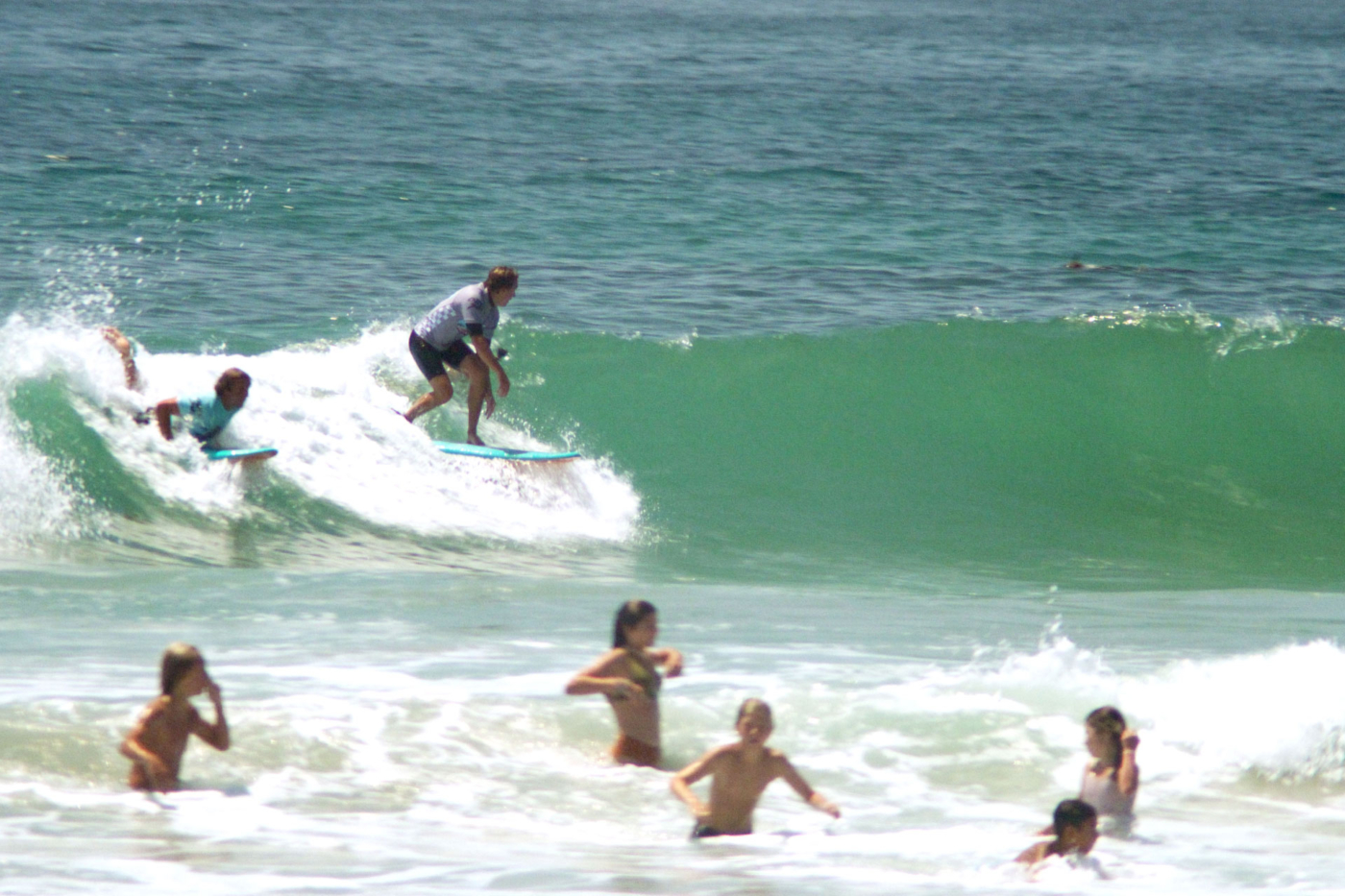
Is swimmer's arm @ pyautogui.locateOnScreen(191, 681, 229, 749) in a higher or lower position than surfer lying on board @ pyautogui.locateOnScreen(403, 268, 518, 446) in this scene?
lower

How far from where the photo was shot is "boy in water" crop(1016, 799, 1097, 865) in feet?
17.4

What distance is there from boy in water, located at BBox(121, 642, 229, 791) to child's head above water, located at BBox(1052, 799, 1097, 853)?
10.2 feet

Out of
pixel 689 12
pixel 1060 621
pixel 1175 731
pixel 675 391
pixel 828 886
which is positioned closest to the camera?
pixel 828 886

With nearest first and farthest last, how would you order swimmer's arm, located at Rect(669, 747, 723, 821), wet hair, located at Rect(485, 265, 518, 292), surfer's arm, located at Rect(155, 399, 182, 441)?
swimmer's arm, located at Rect(669, 747, 723, 821) < surfer's arm, located at Rect(155, 399, 182, 441) < wet hair, located at Rect(485, 265, 518, 292)

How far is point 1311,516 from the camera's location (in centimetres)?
1312

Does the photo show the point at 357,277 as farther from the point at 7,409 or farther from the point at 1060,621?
the point at 1060,621

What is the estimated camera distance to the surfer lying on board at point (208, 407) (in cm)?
1002

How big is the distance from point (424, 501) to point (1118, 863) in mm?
6795

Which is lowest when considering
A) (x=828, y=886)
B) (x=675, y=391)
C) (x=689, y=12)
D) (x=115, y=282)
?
(x=828, y=886)

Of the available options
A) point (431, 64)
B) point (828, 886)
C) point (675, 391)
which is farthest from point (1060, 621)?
point (431, 64)

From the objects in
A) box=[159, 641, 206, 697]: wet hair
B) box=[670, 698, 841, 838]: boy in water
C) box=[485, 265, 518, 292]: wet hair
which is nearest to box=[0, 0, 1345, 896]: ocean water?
box=[670, 698, 841, 838]: boy in water

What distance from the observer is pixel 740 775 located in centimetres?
571

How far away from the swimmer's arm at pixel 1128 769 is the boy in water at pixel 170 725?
341cm

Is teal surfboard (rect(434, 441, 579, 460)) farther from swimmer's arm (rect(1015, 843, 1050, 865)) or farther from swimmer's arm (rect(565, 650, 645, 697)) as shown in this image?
swimmer's arm (rect(1015, 843, 1050, 865))
